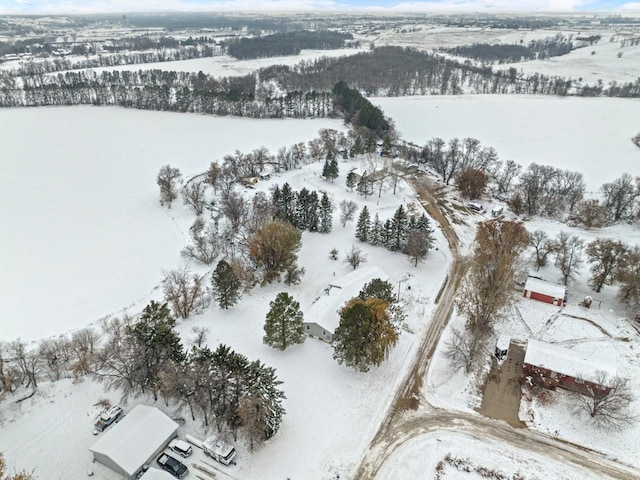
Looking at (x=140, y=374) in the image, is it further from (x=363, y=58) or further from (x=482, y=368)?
(x=363, y=58)

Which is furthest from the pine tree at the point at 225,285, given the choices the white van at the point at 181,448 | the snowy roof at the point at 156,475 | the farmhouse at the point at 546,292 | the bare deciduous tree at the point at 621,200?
the bare deciduous tree at the point at 621,200

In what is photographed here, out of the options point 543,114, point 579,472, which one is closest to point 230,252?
point 579,472

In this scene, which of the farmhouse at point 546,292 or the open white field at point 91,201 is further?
the open white field at point 91,201

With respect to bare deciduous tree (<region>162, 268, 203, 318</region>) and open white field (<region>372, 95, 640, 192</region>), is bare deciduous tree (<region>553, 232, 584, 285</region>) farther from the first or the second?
bare deciduous tree (<region>162, 268, 203, 318</region>)

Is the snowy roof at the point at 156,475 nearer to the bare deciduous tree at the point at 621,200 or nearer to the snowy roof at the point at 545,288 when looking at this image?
the snowy roof at the point at 545,288

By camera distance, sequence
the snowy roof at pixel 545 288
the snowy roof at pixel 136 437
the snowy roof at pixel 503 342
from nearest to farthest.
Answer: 1. the snowy roof at pixel 136 437
2. the snowy roof at pixel 503 342
3. the snowy roof at pixel 545 288

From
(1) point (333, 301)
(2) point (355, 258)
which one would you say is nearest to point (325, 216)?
(2) point (355, 258)
